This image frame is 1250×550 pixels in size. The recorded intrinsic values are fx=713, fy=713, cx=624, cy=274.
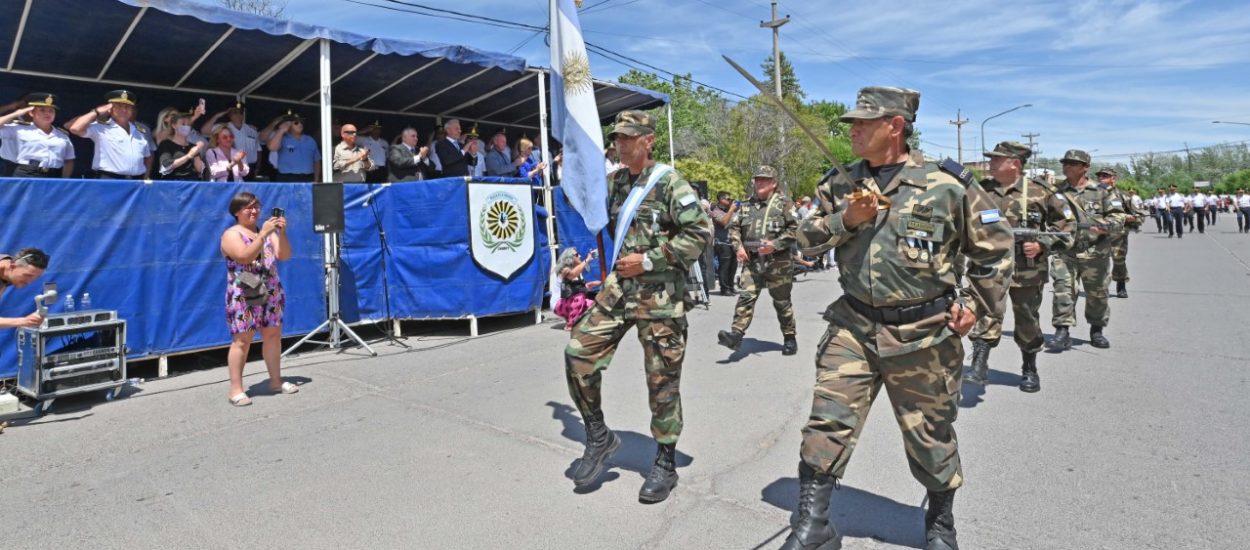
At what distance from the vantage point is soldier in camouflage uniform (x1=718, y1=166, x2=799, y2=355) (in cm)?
721

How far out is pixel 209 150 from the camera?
8594mm

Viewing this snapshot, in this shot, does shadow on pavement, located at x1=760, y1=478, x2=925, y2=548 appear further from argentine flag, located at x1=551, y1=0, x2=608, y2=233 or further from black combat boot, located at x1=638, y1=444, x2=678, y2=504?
argentine flag, located at x1=551, y1=0, x2=608, y2=233

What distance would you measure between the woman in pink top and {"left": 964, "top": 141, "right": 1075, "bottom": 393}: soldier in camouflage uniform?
8.04m

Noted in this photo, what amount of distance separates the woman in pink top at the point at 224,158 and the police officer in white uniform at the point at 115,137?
2.90 feet

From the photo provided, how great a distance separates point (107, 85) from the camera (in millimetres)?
9445

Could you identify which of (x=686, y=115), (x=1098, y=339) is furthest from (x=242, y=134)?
(x=686, y=115)

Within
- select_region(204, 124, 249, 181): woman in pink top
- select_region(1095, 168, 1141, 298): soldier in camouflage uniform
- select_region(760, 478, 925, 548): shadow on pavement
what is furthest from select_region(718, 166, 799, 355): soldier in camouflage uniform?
select_region(204, 124, 249, 181): woman in pink top

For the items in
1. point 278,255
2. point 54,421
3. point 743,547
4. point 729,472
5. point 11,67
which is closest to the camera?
point 743,547

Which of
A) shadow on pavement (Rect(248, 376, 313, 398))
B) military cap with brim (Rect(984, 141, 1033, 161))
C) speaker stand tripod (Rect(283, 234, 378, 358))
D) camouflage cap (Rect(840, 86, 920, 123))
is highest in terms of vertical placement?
military cap with brim (Rect(984, 141, 1033, 161))

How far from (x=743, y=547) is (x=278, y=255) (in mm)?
4514

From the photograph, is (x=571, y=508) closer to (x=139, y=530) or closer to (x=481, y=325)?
(x=139, y=530)

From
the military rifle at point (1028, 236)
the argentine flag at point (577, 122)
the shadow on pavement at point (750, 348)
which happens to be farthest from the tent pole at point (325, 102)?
the military rifle at point (1028, 236)

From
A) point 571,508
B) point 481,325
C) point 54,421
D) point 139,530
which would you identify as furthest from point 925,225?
point 481,325

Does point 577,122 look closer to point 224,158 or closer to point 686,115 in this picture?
point 224,158
